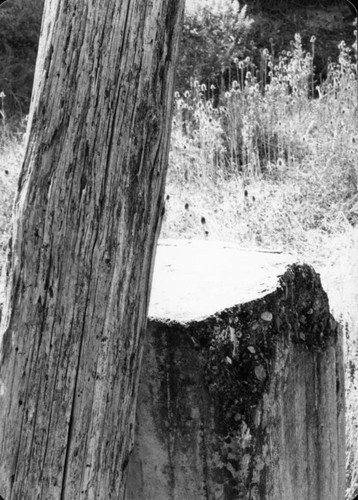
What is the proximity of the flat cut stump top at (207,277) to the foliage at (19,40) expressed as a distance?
3960mm

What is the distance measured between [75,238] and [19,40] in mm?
4716

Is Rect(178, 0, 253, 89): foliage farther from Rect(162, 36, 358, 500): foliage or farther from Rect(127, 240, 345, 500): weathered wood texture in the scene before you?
Rect(127, 240, 345, 500): weathered wood texture

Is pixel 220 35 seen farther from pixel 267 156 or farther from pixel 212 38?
pixel 267 156

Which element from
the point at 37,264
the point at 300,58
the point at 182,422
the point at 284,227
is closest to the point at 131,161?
the point at 37,264

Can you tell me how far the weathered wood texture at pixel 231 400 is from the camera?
5.82 feet

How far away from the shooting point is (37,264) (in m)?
1.64

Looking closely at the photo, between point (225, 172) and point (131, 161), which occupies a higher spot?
point (225, 172)

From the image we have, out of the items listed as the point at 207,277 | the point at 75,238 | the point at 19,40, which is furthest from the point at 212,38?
the point at 75,238

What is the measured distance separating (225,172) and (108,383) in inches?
119

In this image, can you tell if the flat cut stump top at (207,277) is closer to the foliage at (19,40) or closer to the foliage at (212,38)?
the foliage at (212,38)

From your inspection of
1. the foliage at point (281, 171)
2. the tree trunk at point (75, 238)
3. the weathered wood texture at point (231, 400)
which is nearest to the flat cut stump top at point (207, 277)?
the weathered wood texture at point (231, 400)

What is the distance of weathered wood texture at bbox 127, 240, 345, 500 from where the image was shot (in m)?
1.77

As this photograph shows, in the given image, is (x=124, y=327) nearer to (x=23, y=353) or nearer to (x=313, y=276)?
(x=23, y=353)

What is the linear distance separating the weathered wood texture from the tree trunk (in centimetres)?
16
